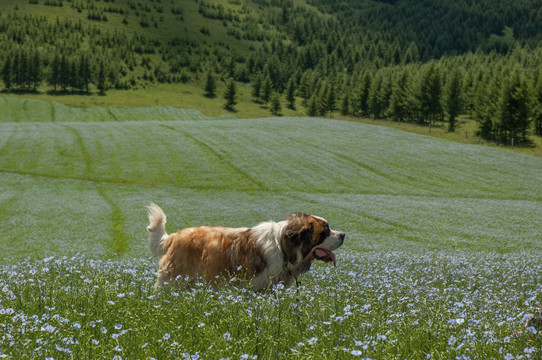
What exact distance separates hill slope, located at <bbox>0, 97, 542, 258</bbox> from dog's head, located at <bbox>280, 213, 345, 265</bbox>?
16.1 metres

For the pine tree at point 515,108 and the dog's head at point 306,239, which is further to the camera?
the pine tree at point 515,108

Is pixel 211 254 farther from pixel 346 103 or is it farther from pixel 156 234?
pixel 346 103

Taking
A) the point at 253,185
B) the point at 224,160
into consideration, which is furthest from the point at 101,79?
the point at 253,185

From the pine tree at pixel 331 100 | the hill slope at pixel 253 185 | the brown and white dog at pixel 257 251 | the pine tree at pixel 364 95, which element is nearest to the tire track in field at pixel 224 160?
the hill slope at pixel 253 185

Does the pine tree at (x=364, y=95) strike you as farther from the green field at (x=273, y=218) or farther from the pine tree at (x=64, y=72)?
the pine tree at (x=64, y=72)

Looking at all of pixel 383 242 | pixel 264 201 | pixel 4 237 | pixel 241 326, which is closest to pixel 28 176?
pixel 4 237

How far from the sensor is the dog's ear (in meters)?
8.43

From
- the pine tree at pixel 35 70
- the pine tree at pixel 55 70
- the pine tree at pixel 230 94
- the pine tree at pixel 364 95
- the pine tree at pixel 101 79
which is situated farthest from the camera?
the pine tree at pixel 101 79

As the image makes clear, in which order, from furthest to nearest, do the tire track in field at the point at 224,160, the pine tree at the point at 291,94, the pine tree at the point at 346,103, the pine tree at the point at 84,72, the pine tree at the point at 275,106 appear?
1. the pine tree at the point at 291,94
2. the pine tree at the point at 275,106
3. the pine tree at the point at 84,72
4. the pine tree at the point at 346,103
5. the tire track in field at the point at 224,160

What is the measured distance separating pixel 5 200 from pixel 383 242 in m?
31.9

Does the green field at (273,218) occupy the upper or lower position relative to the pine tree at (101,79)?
lower

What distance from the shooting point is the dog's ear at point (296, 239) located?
332 inches

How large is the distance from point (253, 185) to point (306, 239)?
128ft

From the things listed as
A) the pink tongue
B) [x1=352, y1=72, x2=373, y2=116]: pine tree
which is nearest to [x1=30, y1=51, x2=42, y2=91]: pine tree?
[x1=352, y1=72, x2=373, y2=116]: pine tree
